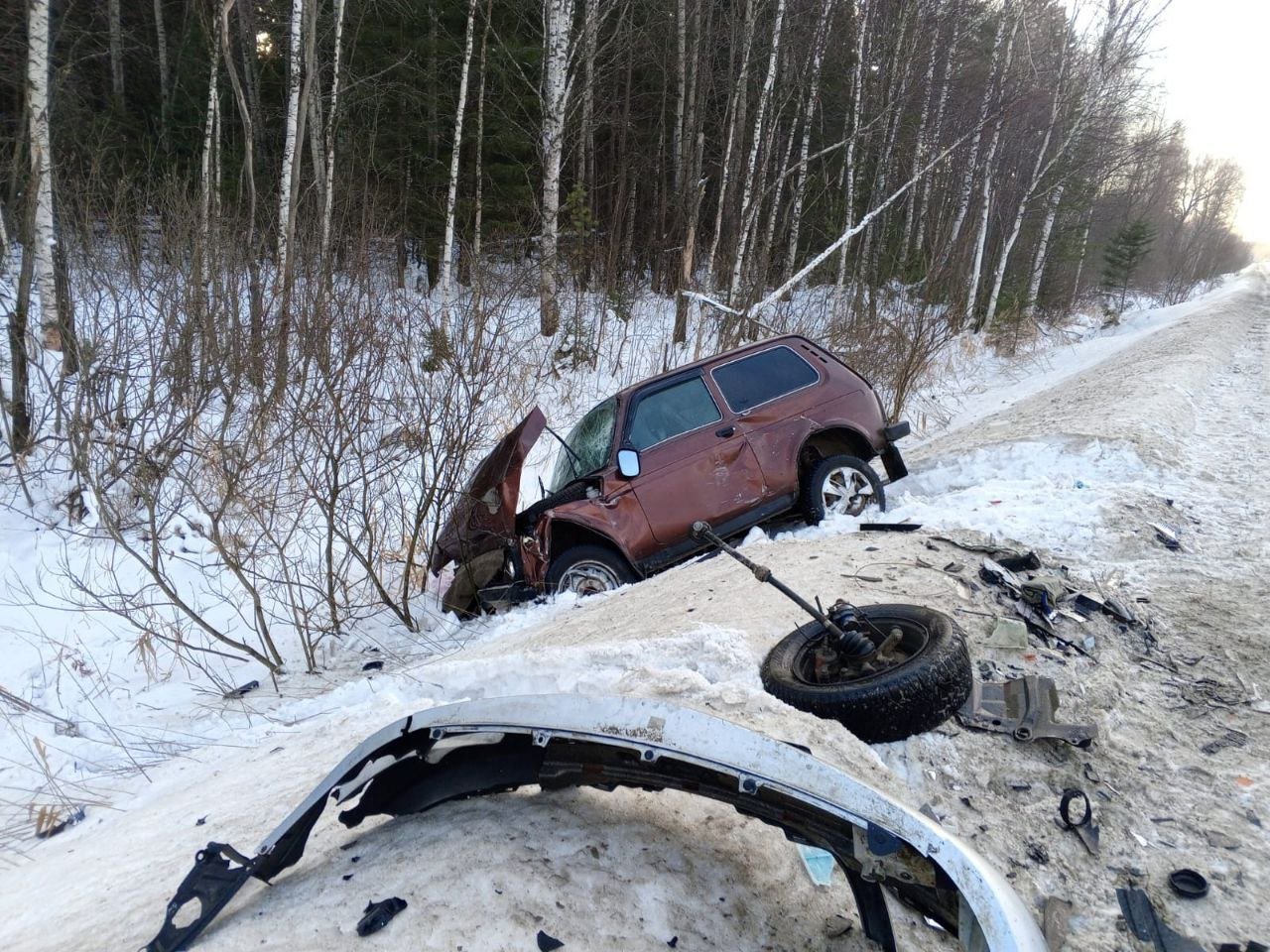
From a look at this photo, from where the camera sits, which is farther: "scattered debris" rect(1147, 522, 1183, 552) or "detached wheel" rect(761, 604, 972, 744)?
"scattered debris" rect(1147, 522, 1183, 552)

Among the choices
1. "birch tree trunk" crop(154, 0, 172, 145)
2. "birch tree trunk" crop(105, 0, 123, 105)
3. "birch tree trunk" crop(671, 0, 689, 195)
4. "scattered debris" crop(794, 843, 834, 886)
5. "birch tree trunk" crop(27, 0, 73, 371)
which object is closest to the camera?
"scattered debris" crop(794, 843, 834, 886)

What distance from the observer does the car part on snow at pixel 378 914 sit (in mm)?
1884

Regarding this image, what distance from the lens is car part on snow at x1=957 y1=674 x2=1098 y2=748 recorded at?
121 inches

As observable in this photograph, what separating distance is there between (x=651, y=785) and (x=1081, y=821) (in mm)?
1711

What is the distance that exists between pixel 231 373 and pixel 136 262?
2500mm

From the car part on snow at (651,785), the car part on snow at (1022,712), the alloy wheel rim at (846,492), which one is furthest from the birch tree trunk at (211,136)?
Answer: the car part on snow at (1022,712)

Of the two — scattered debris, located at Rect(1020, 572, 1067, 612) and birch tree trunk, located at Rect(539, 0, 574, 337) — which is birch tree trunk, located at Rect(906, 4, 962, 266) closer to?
birch tree trunk, located at Rect(539, 0, 574, 337)

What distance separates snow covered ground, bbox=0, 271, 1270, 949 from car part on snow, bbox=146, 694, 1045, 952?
0.38 ft

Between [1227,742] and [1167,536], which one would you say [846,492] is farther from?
[1227,742]

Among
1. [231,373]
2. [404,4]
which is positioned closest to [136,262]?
[231,373]

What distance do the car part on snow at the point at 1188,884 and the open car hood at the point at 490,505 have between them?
187 inches

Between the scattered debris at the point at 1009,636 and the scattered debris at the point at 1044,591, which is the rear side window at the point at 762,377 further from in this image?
the scattered debris at the point at 1009,636

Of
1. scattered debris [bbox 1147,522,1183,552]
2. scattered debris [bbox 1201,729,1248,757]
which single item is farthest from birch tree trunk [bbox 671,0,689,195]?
scattered debris [bbox 1201,729,1248,757]

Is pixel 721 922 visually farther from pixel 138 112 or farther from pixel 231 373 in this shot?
pixel 138 112
